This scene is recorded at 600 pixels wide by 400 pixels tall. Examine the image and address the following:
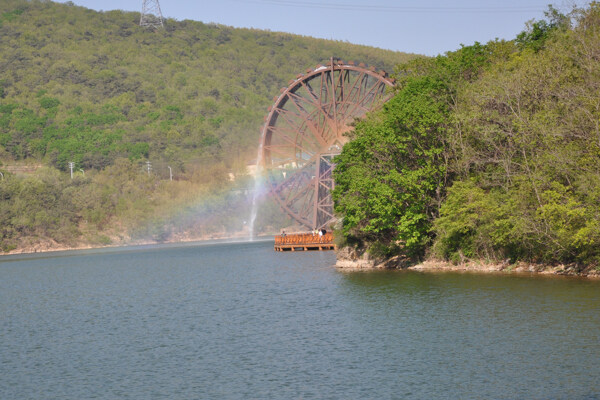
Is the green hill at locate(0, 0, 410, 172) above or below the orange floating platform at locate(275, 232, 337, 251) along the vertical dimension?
above

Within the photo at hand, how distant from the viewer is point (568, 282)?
1222 inches

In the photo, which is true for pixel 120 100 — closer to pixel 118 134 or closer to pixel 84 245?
pixel 118 134

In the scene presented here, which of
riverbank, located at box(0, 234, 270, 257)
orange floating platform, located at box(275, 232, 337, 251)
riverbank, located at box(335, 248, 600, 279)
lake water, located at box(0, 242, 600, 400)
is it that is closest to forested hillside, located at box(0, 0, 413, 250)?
riverbank, located at box(0, 234, 270, 257)

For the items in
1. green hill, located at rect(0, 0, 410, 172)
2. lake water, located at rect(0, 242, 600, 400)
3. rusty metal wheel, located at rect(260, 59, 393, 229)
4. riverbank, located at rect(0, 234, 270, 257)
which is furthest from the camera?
green hill, located at rect(0, 0, 410, 172)

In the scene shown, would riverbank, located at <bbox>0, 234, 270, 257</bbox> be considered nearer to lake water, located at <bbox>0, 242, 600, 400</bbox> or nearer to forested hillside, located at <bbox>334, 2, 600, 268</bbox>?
lake water, located at <bbox>0, 242, 600, 400</bbox>

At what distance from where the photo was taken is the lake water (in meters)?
17.7

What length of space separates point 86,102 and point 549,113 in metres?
142

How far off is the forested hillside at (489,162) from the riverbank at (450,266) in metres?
0.34

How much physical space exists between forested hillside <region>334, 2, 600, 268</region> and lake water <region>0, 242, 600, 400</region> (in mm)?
2517

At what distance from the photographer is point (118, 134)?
474 feet

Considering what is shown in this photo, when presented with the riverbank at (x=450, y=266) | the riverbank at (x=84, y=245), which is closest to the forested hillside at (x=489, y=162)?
the riverbank at (x=450, y=266)

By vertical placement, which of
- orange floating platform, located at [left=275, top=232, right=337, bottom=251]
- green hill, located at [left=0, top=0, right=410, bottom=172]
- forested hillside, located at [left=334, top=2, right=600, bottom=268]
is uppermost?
green hill, located at [left=0, top=0, right=410, bottom=172]

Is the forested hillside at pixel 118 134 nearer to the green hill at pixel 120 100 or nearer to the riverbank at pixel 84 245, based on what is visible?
the green hill at pixel 120 100

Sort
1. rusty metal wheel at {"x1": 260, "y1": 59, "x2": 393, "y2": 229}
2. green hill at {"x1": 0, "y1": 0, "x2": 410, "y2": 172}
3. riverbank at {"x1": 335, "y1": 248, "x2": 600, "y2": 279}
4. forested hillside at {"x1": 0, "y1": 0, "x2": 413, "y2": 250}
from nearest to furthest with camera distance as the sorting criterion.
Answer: riverbank at {"x1": 335, "y1": 248, "x2": 600, "y2": 279} → rusty metal wheel at {"x1": 260, "y1": 59, "x2": 393, "y2": 229} → forested hillside at {"x1": 0, "y1": 0, "x2": 413, "y2": 250} → green hill at {"x1": 0, "y1": 0, "x2": 410, "y2": 172}
